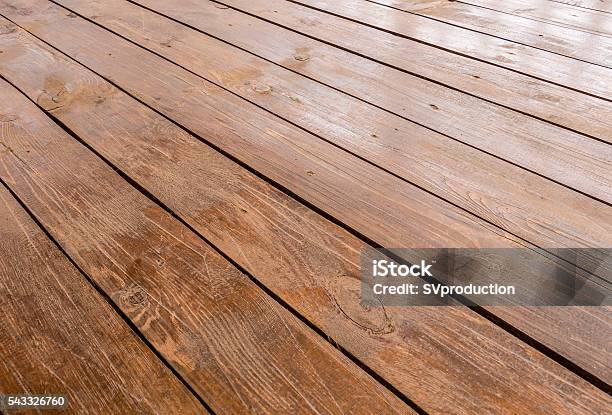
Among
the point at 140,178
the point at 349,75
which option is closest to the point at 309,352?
the point at 140,178

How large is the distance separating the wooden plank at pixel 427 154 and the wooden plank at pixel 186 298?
1.36 ft

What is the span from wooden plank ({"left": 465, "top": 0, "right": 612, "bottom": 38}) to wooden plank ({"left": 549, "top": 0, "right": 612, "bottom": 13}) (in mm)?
28

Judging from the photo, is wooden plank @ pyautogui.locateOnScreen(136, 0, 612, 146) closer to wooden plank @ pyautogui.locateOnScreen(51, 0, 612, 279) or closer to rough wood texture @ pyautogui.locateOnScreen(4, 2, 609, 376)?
wooden plank @ pyautogui.locateOnScreen(51, 0, 612, 279)

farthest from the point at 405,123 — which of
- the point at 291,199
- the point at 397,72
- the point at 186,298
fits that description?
the point at 186,298

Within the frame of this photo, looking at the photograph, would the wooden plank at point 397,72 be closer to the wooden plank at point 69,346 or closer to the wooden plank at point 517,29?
the wooden plank at point 517,29

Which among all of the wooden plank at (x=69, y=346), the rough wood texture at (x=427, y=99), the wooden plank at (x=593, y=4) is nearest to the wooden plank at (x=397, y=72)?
the rough wood texture at (x=427, y=99)

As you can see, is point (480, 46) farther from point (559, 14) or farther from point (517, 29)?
point (559, 14)

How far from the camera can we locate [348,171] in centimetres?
125

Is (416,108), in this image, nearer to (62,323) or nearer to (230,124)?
(230,124)

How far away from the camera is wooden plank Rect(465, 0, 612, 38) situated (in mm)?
1854

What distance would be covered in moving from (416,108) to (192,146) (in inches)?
20.3

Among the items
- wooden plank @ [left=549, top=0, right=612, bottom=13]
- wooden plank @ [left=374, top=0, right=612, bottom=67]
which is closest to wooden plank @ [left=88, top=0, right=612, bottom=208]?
wooden plank @ [left=374, top=0, right=612, bottom=67]

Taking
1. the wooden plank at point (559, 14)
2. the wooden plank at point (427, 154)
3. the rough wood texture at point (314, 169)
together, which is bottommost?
the rough wood texture at point (314, 169)

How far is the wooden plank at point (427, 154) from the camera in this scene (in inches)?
43.4
